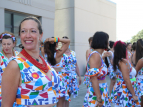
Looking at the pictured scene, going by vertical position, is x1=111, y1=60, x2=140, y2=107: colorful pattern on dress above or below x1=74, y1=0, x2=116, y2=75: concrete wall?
A: below

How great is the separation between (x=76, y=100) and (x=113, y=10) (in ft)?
39.8

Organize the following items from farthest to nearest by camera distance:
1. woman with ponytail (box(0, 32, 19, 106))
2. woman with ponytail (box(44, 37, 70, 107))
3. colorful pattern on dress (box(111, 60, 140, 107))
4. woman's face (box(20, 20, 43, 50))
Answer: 1. woman with ponytail (box(44, 37, 70, 107))
2. woman with ponytail (box(0, 32, 19, 106))
3. colorful pattern on dress (box(111, 60, 140, 107))
4. woman's face (box(20, 20, 43, 50))

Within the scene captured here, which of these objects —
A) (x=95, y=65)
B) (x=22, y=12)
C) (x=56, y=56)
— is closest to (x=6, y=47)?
(x=56, y=56)

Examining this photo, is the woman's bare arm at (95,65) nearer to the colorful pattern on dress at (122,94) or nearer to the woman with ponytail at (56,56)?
the colorful pattern on dress at (122,94)

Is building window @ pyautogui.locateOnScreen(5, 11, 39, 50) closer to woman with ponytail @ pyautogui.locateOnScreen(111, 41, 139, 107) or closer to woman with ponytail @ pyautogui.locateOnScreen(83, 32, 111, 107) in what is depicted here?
woman with ponytail @ pyautogui.locateOnScreen(111, 41, 139, 107)

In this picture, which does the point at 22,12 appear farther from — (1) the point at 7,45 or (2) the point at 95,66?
(2) the point at 95,66

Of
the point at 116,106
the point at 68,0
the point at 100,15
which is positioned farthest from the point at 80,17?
the point at 116,106

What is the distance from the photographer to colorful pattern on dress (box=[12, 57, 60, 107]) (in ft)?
5.61

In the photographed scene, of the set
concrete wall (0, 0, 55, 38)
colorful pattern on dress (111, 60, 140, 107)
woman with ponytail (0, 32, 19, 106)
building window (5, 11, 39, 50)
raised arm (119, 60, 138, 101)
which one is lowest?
colorful pattern on dress (111, 60, 140, 107)

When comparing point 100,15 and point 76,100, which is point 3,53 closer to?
point 76,100

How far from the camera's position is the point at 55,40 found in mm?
4355

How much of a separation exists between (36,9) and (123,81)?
21.9 feet

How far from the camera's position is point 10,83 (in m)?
1.64

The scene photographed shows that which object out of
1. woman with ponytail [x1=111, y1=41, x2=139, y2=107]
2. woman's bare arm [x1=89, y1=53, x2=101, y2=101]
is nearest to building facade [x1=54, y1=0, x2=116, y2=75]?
woman with ponytail [x1=111, y1=41, x2=139, y2=107]
